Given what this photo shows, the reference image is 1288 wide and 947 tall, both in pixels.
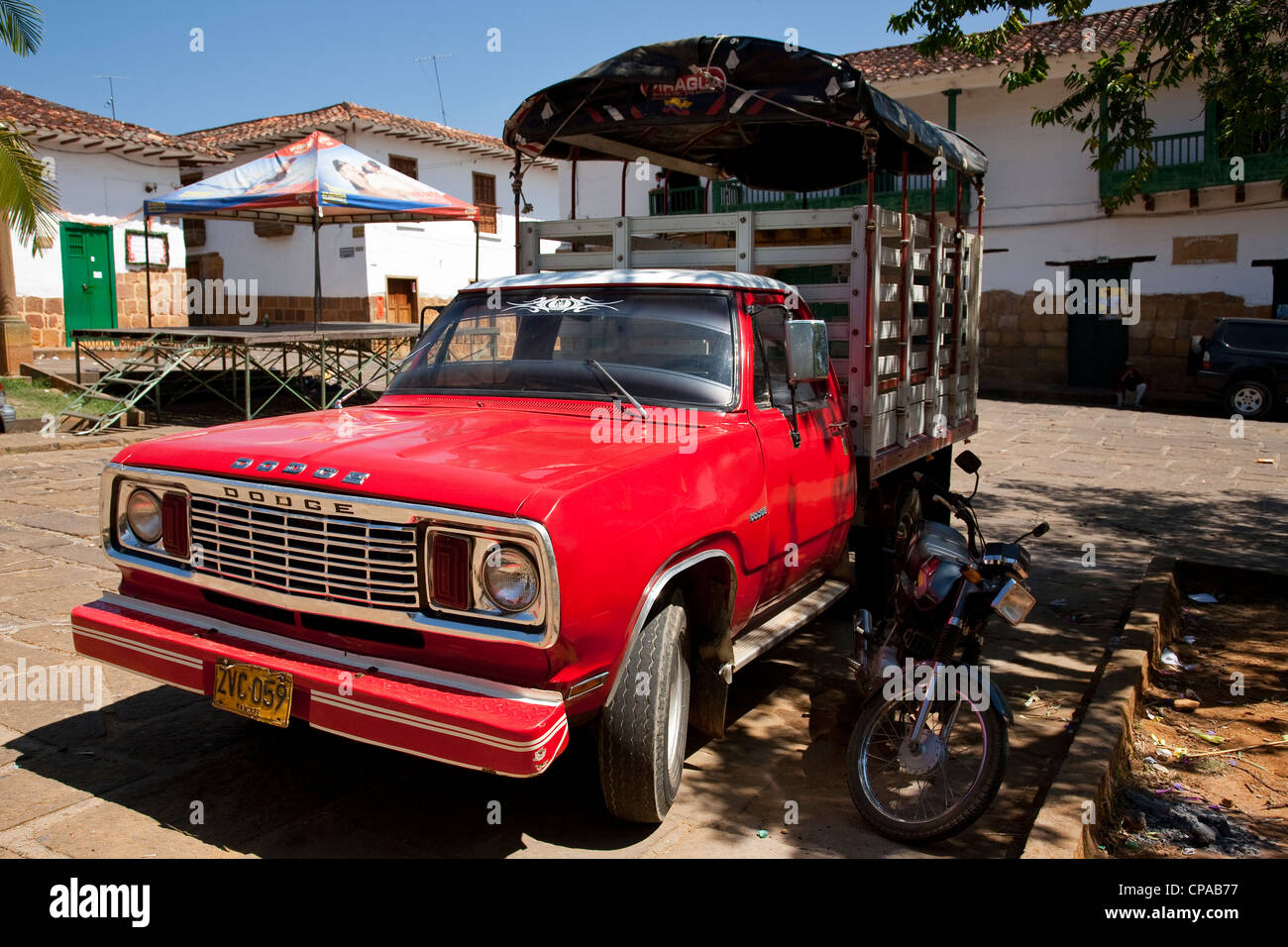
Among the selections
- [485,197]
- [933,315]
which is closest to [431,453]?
[933,315]

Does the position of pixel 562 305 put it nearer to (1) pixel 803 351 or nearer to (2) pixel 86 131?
(1) pixel 803 351

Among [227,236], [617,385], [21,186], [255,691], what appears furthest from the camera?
[227,236]

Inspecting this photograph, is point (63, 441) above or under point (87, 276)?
under

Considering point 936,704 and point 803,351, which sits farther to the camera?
point 803,351

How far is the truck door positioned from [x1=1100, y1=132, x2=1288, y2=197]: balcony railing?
61.1ft

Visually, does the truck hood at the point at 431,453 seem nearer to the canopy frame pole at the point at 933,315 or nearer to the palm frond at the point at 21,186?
the canopy frame pole at the point at 933,315

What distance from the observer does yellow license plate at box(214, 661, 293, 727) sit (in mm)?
3133

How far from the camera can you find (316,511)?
10.5ft

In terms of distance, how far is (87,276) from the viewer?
20.6 m

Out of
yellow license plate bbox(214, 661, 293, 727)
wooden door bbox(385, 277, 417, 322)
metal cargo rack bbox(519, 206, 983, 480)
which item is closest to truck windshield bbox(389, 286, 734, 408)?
metal cargo rack bbox(519, 206, 983, 480)

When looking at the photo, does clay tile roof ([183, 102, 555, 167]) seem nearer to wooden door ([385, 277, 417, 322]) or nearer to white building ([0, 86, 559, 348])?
white building ([0, 86, 559, 348])

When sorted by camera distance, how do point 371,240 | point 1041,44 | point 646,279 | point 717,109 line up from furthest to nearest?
1. point 371,240
2. point 1041,44
3. point 717,109
4. point 646,279

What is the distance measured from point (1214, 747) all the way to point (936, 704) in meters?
1.79
